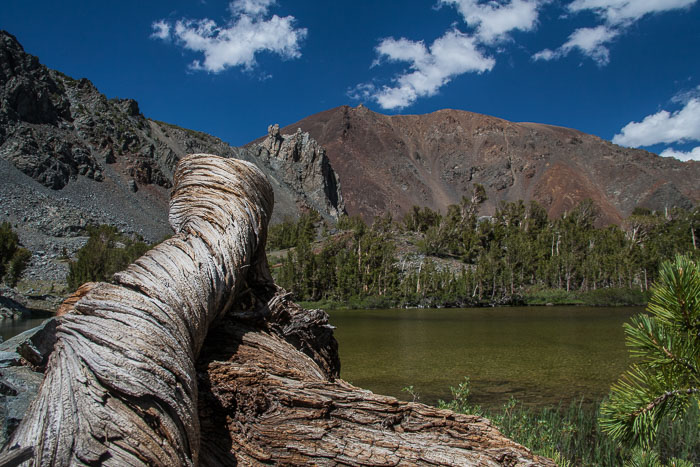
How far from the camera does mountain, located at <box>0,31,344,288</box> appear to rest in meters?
60.0

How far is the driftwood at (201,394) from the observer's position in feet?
3.83

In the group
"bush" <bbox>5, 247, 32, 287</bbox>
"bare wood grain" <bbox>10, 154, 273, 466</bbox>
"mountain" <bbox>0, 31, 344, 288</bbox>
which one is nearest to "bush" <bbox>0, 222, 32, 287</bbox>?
"bush" <bbox>5, 247, 32, 287</bbox>

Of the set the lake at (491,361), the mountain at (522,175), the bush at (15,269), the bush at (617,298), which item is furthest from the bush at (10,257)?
the mountain at (522,175)

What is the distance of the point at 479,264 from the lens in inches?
2167

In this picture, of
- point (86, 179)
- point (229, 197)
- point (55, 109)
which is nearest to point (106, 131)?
point (55, 109)

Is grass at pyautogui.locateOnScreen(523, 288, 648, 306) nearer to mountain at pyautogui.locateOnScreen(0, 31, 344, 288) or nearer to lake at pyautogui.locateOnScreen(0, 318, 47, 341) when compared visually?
lake at pyautogui.locateOnScreen(0, 318, 47, 341)

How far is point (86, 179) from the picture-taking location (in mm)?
76250

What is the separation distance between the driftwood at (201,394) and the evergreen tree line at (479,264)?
155 ft

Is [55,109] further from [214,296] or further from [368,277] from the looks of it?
[214,296]

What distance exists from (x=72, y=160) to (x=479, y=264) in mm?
69643

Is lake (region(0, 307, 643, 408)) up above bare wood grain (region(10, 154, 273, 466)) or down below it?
below

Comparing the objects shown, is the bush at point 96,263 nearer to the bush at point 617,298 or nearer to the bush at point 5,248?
the bush at point 5,248

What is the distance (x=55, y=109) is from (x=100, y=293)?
104 m

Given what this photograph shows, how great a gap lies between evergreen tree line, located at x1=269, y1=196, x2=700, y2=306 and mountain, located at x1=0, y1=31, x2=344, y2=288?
29.5 m
